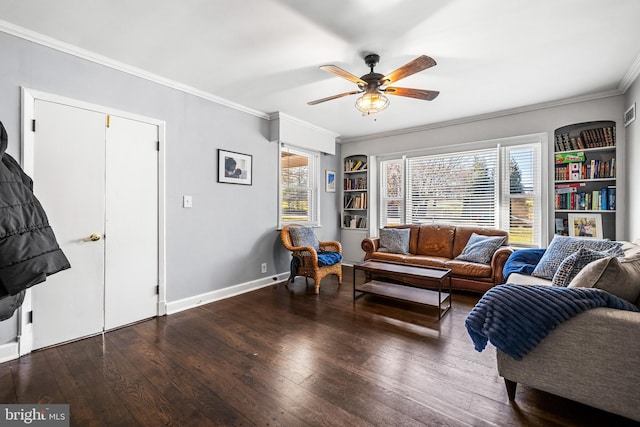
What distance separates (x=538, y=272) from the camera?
2670mm

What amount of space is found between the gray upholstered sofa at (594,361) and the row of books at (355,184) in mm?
4206

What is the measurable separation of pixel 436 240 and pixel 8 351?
15.9 feet

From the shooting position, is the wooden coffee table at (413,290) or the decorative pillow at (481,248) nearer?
the wooden coffee table at (413,290)

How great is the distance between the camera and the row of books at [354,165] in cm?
563

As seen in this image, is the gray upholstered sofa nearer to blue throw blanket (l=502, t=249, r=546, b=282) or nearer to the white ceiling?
blue throw blanket (l=502, t=249, r=546, b=282)

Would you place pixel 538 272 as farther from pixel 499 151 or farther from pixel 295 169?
pixel 295 169

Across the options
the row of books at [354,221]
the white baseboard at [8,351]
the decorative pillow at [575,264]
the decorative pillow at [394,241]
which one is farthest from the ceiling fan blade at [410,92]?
the white baseboard at [8,351]

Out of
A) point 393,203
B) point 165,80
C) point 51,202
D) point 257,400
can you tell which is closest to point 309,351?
point 257,400

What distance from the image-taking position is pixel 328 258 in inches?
157

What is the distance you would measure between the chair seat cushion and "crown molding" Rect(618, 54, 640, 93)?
3.72 metres

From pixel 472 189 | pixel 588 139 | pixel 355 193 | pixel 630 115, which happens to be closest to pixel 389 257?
pixel 472 189

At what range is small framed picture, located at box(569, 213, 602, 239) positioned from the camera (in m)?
3.49

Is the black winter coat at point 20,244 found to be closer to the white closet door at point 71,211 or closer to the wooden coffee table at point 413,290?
the white closet door at point 71,211

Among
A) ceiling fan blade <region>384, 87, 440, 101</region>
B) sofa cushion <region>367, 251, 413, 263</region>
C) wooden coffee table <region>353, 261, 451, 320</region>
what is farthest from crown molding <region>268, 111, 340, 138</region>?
wooden coffee table <region>353, 261, 451, 320</region>
